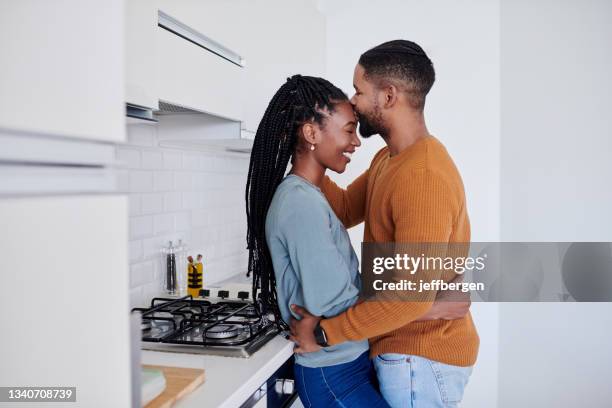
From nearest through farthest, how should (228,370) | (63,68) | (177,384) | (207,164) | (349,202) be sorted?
(63,68), (177,384), (228,370), (349,202), (207,164)

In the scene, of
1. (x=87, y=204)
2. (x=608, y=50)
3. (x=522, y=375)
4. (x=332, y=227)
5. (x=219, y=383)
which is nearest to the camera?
(x=87, y=204)

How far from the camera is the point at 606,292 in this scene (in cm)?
280

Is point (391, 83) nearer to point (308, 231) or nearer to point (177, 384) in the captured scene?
point (308, 231)

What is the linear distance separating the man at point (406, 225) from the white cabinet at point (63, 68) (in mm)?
848

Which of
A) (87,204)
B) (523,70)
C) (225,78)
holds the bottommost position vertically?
(87,204)

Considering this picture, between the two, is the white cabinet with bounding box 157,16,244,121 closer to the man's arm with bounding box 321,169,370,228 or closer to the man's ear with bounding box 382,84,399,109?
the man's arm with bounding box 321,169,370,228

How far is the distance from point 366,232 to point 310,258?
34 cm

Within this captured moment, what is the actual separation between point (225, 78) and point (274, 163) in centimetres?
43

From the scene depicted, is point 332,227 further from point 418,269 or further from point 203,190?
point 203,190

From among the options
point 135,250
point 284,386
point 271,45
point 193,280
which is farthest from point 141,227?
point 271,45

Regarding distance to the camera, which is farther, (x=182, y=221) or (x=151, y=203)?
(x=182, y=221)

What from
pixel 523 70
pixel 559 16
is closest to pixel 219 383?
pixel 523 70

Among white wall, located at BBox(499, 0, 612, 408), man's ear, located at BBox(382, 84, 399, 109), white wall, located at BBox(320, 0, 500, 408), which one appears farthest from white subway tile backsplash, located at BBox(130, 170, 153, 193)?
white wall, located at BBox(499, 0, 612, 408)

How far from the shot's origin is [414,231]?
49.1 inches
